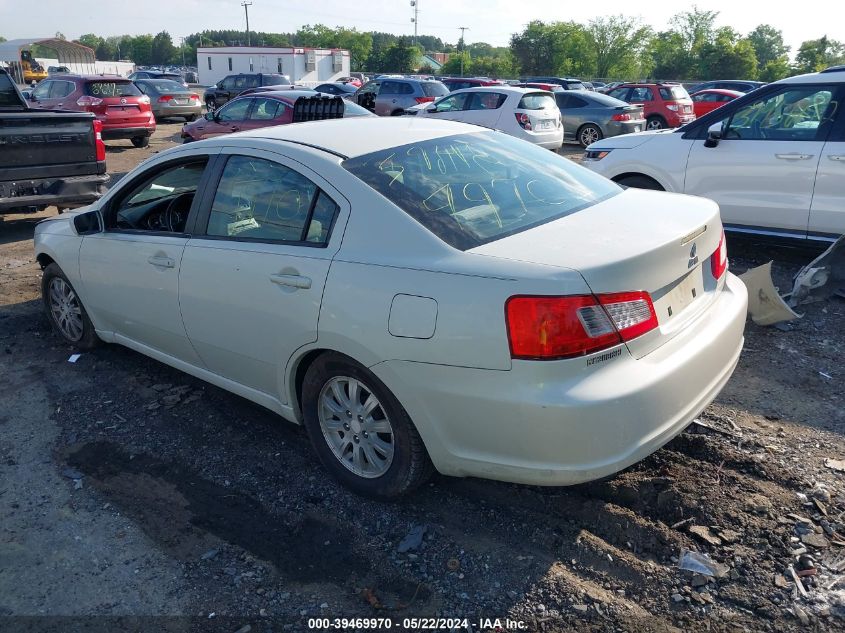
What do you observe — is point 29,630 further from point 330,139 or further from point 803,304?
point 803,304

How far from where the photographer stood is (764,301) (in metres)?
5.39

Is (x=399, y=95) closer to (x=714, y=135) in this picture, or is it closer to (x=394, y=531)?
(x=714, y=135)

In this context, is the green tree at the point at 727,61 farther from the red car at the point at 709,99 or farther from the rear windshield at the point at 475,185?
the rear windshield at the point at 475,185

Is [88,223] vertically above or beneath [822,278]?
above

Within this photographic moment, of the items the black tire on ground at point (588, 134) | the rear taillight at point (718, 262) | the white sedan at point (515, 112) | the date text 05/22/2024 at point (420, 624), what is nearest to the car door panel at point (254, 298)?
the date text 05/22/2024 at point (420, 624)

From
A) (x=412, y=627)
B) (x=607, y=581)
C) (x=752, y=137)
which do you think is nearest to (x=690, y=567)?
(x=607, y=581)

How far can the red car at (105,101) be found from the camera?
16.7 metres

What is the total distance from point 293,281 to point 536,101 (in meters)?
13.5

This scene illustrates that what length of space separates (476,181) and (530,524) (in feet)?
5.37

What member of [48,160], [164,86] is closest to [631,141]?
[48,160]

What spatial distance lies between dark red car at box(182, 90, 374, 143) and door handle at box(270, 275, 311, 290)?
10453mm

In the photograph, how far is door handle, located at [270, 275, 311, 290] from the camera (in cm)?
321

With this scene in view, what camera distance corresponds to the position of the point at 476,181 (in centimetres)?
343

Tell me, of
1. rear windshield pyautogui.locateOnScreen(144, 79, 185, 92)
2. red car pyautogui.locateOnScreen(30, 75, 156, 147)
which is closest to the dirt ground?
red car pyautogui.locateOnScreen(30, 75, 156, 147)
